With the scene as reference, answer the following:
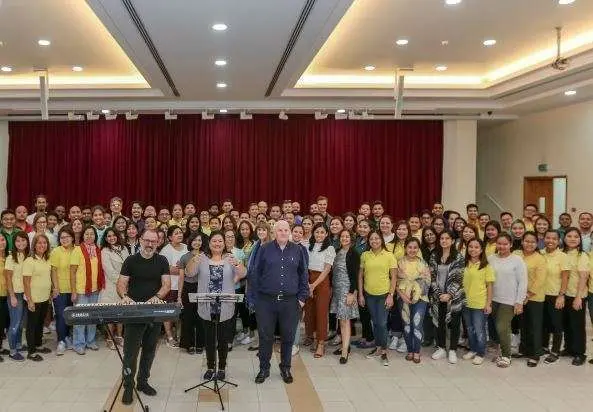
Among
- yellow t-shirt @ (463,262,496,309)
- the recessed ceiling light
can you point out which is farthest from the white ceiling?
yellow t-shirt @ (463,262,496,309)

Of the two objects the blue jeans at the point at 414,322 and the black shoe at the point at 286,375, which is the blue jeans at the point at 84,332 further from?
the blue jeans at the point at 414,322

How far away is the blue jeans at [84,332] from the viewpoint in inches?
238

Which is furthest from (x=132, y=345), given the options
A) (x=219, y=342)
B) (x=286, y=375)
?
(x=286, y=375)

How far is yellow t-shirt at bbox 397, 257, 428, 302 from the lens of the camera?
5.91 meters

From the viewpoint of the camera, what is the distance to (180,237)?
20.5 ft

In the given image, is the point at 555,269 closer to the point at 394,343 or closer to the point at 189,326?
the point at 394,343

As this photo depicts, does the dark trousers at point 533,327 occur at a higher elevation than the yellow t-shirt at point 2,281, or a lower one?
lower

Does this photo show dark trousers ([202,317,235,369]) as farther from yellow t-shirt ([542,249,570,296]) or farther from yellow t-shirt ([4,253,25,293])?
yellow t-shirt ([542,249,570,296])

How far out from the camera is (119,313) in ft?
12.7

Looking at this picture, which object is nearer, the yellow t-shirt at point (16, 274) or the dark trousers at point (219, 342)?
the dark trousers at point (219, 342)

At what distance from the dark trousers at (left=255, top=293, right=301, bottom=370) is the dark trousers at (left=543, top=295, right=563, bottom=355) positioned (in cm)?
281

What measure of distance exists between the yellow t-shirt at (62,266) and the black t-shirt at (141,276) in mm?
1589

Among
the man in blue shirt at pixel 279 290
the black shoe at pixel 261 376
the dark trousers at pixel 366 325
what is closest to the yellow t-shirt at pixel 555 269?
the dark trousers at pixel 366 325

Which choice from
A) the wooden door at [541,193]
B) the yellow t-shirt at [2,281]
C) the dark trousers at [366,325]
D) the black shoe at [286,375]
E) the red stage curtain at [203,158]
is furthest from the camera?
the red stage curtain at [203,158]
